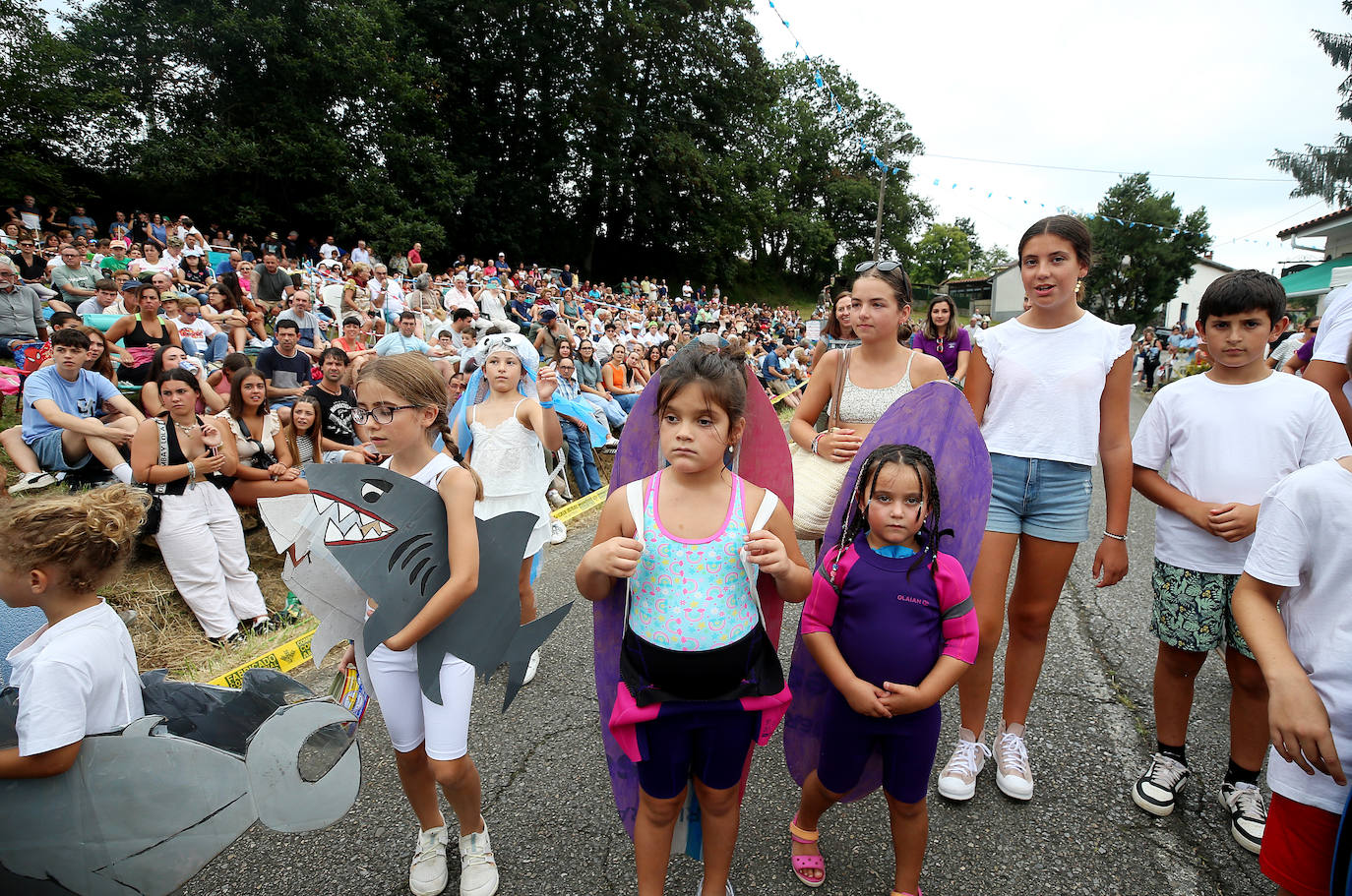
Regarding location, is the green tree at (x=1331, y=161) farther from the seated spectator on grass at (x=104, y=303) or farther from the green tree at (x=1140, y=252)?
the seated spectator on grass at (x=104, y=303)

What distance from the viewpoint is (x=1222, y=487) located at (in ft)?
7.45

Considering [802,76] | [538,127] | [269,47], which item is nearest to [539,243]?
[538,127]

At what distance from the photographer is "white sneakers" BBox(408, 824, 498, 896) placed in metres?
2.06

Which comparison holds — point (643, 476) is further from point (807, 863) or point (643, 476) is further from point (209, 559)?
point (209, 559)

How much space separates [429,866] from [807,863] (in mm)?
1164

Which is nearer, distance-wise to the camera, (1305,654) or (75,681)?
(1305,654)

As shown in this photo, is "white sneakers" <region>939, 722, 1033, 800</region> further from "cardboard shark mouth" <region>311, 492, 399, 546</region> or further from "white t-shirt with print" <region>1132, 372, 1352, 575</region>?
"cardboard shark mouth" <region>311, 492, 399, 546</region>

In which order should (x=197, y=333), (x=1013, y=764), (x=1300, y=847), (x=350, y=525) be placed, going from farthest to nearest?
(x=197, y=333) < (x=1013, y=764) < (x=350, y=525) < (x=1300, y=847)

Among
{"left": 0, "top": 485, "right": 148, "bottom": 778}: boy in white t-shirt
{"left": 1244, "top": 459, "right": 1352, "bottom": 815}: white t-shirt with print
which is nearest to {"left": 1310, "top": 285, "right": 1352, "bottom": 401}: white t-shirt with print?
{"left": 1244, "top": 459, "right": 1352, "bottom": 815}: white t-shirt with print

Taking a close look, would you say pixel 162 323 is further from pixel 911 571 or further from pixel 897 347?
pixel 911 571

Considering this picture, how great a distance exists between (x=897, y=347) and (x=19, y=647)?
2813 millimetres

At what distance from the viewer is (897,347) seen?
8.57ft

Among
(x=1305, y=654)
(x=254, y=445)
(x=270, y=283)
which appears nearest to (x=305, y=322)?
(x=270, y=283)

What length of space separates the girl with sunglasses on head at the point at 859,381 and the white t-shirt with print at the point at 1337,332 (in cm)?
125
